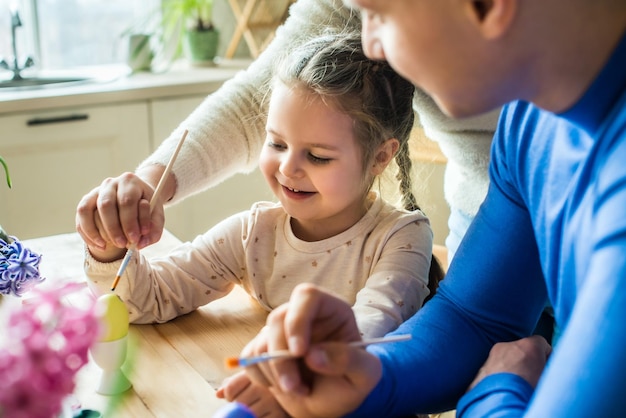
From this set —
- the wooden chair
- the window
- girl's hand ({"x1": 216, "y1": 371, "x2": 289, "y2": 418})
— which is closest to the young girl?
girl's hand ({"x1": 216, "y1": 371, "x2": 289, "y2": 418})

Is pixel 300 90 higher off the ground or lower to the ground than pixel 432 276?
higher

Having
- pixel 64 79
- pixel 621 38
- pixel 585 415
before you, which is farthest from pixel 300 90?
pixel 64 79

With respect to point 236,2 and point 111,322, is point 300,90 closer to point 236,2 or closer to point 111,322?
point 111,322

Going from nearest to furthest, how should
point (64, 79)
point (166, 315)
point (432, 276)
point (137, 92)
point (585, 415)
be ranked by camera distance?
point (585, 415) < point (166, 315) < point (432, 276) < point (137, 92) < point (64, 79)

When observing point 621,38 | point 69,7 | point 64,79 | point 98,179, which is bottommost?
point 98,179

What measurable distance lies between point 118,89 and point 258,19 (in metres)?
0.78

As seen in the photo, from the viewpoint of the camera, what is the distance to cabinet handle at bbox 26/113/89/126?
248cm

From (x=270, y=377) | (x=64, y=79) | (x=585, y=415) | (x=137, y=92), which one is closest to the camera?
(x=585, y=415)

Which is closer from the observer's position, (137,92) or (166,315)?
(166,315)

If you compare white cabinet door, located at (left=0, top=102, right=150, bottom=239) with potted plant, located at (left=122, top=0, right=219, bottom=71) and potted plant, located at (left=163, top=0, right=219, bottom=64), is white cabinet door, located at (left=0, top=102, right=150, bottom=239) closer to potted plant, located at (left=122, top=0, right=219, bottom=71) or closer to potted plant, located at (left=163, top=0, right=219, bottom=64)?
potted plant, located at (left=122, top=0, right=219, bottom=71)

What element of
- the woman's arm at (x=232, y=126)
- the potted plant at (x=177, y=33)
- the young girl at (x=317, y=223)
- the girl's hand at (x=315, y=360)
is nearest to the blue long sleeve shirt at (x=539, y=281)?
the girl's hand at (x=315, y=360)

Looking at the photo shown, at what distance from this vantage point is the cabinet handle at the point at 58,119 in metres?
2.48

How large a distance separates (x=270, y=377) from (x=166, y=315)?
40 centimetres

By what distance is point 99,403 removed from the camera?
899 millimetres
